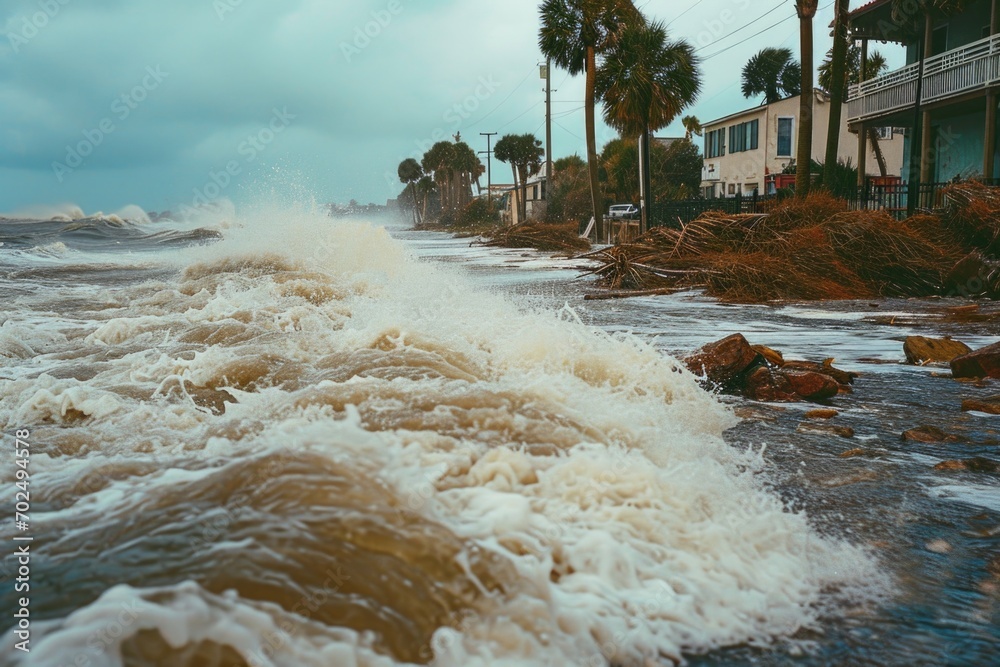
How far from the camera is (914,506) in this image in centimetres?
446

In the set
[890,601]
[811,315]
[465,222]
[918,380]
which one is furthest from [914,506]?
[465,222]

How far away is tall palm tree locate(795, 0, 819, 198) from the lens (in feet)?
66.1

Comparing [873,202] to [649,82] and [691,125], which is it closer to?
[649,82]

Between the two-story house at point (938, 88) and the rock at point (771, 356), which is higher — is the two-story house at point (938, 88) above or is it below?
above

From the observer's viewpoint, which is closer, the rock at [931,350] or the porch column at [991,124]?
the rock at [931,350]

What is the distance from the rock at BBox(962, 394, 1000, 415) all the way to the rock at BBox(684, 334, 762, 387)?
1752 millimetres

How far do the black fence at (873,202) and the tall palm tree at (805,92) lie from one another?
937mm

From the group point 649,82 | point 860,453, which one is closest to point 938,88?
point 649,82

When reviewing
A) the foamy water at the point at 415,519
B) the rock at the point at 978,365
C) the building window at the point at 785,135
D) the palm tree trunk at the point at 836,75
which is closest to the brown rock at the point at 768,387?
the foamy water at the point at 415,519

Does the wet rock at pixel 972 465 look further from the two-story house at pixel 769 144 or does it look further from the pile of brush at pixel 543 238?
the two-story house at pixel 769 144

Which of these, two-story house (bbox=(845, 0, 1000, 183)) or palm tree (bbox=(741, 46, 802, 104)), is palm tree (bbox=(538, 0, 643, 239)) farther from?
palm tree (bbox=(741, 46, 802, 104))

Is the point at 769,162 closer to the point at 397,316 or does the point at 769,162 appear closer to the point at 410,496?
the point at 397,316

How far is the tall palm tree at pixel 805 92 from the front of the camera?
20141 millimetres

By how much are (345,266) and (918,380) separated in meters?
14.4
